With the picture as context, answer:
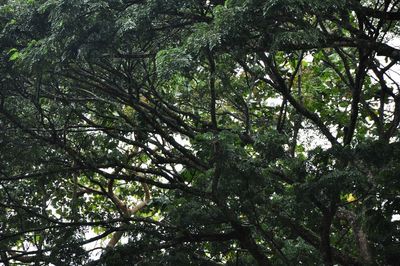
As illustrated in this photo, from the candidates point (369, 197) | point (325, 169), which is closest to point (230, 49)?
point (325, 169)

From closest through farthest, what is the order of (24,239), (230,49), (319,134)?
1. (230,49)
2. (319,134)
3. (24,239)

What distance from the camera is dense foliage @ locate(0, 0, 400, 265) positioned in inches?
166

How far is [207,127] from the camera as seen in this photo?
638 cm

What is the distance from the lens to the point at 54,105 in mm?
6152

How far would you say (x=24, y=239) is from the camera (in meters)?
7.65

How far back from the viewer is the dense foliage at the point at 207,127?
4.21 m

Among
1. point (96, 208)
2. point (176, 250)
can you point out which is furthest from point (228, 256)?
point (96, 208)

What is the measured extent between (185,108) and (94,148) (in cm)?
138

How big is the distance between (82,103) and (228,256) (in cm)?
290

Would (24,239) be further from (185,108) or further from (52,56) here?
(52,56)

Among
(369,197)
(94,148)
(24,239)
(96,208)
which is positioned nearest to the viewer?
(369,197)

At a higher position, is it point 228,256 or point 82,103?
point 82,103

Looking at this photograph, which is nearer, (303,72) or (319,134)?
(319,134)

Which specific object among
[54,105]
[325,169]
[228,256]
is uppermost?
[54,105]
